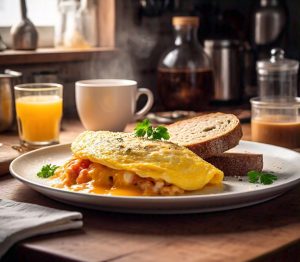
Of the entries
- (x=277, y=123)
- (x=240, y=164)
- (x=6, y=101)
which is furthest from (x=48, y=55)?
(x=240, y=164)

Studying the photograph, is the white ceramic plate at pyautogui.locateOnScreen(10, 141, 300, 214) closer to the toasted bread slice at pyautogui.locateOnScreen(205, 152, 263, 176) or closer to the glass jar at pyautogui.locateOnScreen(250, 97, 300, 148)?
the toasted bread slice at pyautogui.locateOnScreen(205, 152, 263, 176)

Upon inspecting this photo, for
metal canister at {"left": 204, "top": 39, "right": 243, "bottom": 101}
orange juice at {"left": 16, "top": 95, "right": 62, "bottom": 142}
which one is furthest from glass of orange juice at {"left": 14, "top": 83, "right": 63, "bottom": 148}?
metal canister at {"left": 204, "top": 39, "right": 243, "bottom": 101}

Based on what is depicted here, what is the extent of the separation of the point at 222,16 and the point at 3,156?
163cm

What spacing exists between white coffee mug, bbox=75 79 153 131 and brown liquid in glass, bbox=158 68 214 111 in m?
0.39

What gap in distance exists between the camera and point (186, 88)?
2461mm

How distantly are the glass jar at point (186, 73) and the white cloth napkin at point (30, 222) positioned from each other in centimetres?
131

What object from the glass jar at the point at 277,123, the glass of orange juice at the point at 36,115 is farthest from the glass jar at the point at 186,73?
the glass of orange juice at the point at 36,115

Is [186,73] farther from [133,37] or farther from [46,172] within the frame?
[46,172]

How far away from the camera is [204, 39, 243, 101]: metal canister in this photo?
272cm

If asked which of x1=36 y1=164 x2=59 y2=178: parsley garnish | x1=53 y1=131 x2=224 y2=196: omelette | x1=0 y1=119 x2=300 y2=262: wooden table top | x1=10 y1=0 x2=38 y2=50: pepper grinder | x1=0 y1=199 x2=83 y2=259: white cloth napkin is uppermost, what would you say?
x1=10 y1=0 x2=38 y2=50: pepper grinder

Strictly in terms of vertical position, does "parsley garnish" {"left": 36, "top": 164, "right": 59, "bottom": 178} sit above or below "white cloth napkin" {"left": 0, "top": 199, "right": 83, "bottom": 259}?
above

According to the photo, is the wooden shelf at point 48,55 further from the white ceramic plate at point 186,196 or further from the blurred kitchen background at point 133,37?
the white ceramic plate at point 186,196

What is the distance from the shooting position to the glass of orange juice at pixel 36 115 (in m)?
1.91

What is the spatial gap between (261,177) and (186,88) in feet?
3.73
